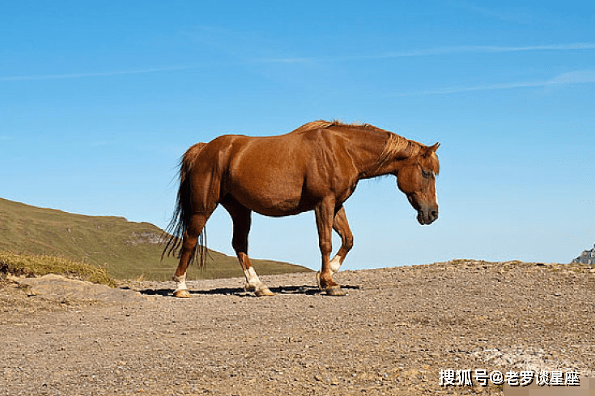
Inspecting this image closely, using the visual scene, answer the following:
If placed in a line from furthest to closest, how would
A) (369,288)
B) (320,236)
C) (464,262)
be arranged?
(464,262), (369,288), (320,236)

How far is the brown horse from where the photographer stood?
12.2 metres

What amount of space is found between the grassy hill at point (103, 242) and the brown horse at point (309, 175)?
278 inches

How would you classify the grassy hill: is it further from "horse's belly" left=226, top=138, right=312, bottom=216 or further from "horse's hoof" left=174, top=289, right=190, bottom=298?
"horse's belly" left=226, top=138, right=312, bottom=216

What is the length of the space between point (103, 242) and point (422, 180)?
14.3m

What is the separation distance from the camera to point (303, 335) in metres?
Result: 8.21

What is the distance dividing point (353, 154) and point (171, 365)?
6.66 meters

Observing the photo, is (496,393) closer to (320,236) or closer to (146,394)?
(146,394)

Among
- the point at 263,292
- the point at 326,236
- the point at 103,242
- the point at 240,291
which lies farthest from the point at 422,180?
the point at 103,242

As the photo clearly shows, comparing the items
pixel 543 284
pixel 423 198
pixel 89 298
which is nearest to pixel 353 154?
pixel 423 198

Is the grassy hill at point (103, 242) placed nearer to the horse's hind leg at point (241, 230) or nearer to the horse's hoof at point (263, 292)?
the horse's hind leg at point (241, 230)

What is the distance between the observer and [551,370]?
602 cm

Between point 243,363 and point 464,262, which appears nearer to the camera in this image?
point 243,363

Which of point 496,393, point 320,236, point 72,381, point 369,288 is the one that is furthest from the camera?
point 369,288

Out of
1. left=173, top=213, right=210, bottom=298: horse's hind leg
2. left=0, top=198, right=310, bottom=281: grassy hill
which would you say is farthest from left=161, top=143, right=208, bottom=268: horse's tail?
left=0, top=198, right=310, bottom=281: grassy hill
